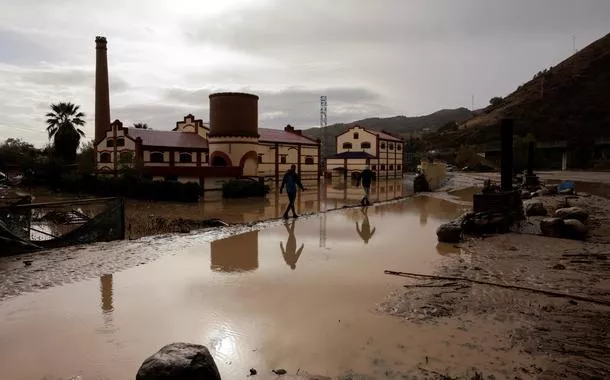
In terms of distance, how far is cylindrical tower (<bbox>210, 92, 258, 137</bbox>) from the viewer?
34.4 m

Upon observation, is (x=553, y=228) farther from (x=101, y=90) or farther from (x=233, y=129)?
(x=101, y=90)

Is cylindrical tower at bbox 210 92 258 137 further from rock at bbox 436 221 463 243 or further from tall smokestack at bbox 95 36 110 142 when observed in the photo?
rock at bbox 436 221 463 243

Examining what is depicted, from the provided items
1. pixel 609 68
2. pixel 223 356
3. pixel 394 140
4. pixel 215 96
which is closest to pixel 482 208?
pixel 223 356

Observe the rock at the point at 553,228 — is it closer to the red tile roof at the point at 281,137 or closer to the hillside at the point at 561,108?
the red tile roof at the point at 281,137

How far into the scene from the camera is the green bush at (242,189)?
3017 centimetres

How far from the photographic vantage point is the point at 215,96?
3472 centimetres

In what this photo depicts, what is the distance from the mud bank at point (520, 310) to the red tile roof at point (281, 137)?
33784mm

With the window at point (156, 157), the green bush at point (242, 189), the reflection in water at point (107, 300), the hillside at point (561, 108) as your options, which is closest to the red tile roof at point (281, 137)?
the window at point (156, 157)

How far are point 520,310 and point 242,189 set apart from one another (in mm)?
25404

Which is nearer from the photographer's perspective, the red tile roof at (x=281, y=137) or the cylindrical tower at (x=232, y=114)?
the cylindrical tower at (x=232, y=114)

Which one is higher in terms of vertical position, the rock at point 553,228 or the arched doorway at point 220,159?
the arched doorway at point 220,159

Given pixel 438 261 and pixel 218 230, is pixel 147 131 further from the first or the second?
pixel 438 261

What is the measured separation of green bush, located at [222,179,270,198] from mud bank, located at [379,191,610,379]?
2157 cm

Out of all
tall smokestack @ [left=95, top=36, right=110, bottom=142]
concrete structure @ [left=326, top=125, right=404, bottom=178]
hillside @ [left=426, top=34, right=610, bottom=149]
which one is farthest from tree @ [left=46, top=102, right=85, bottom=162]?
hillside @ [left=426, top=34, right=610, bottom=149]
